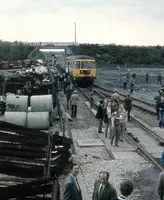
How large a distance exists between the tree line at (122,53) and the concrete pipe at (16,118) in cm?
8603

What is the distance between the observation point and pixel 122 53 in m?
115

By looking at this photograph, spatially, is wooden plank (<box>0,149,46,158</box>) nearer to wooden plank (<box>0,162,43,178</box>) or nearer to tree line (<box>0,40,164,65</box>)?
wooden plank (<box>0,162,43,178</box>)

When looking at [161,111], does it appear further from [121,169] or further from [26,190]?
[26,190]

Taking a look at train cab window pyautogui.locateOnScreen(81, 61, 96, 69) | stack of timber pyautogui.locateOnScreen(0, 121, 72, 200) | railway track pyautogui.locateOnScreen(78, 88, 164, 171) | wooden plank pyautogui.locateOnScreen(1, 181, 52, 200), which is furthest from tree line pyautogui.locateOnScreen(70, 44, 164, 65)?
wooden plank pyautogui.locateOnScreen(1, 181, 52, 200)

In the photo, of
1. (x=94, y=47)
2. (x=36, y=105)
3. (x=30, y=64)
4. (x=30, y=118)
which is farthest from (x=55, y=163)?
(x=94, y=47)

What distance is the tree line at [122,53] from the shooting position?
108688 millimetres

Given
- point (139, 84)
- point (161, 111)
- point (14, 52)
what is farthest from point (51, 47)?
point (161, 111)

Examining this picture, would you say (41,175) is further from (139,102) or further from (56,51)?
(56,51)

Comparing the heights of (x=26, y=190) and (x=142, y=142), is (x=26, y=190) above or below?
above

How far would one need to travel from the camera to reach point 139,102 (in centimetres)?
3338

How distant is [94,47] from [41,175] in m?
104

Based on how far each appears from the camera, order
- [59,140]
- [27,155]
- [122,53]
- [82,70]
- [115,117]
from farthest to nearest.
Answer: [122,53]
[82,70]
[115,117]
[59,140]
[27,155]

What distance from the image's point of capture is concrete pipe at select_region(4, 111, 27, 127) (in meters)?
19.1

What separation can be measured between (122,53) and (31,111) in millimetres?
96084
